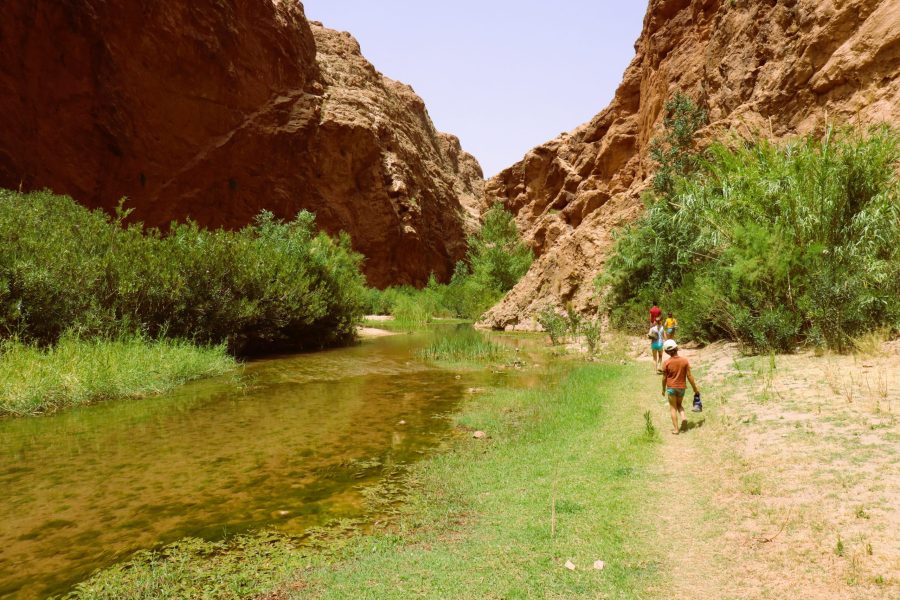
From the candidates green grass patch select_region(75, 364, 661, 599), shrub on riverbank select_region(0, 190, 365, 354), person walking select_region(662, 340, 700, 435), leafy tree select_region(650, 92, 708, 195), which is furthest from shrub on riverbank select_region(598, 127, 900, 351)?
shrub on riverbank select_region(0, 190, 365, 354)

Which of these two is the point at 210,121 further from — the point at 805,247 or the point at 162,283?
the point at 805,247

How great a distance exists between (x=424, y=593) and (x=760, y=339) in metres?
11.7

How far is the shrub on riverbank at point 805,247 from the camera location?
38.3 feet

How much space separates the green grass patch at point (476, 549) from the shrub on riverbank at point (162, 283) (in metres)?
11.6

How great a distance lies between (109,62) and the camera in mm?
39312

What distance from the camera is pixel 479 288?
48594 millimetres

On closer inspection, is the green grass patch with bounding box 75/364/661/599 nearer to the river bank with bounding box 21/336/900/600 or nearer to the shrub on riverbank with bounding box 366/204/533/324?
the river bank with bounding box 21/336/900/600

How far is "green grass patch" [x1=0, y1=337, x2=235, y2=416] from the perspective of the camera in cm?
1106

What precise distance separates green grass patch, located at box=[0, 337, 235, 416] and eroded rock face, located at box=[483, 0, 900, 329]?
73.2 feet

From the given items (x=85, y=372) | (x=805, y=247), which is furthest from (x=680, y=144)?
(x=85, y=372)

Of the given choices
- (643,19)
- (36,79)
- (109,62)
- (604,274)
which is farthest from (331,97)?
(604,274)

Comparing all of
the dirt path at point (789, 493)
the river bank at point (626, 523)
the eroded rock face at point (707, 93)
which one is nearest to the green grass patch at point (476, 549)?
the river bank at point (626, 523)

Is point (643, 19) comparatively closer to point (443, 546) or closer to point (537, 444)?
point (537, 444)

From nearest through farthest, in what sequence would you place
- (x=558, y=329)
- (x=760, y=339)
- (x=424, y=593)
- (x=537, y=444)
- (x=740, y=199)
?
(x=424, y=593)
(x=537, y=444)
(x=760, y=339)
(x=740, y=199)
(x=558, y=329)
